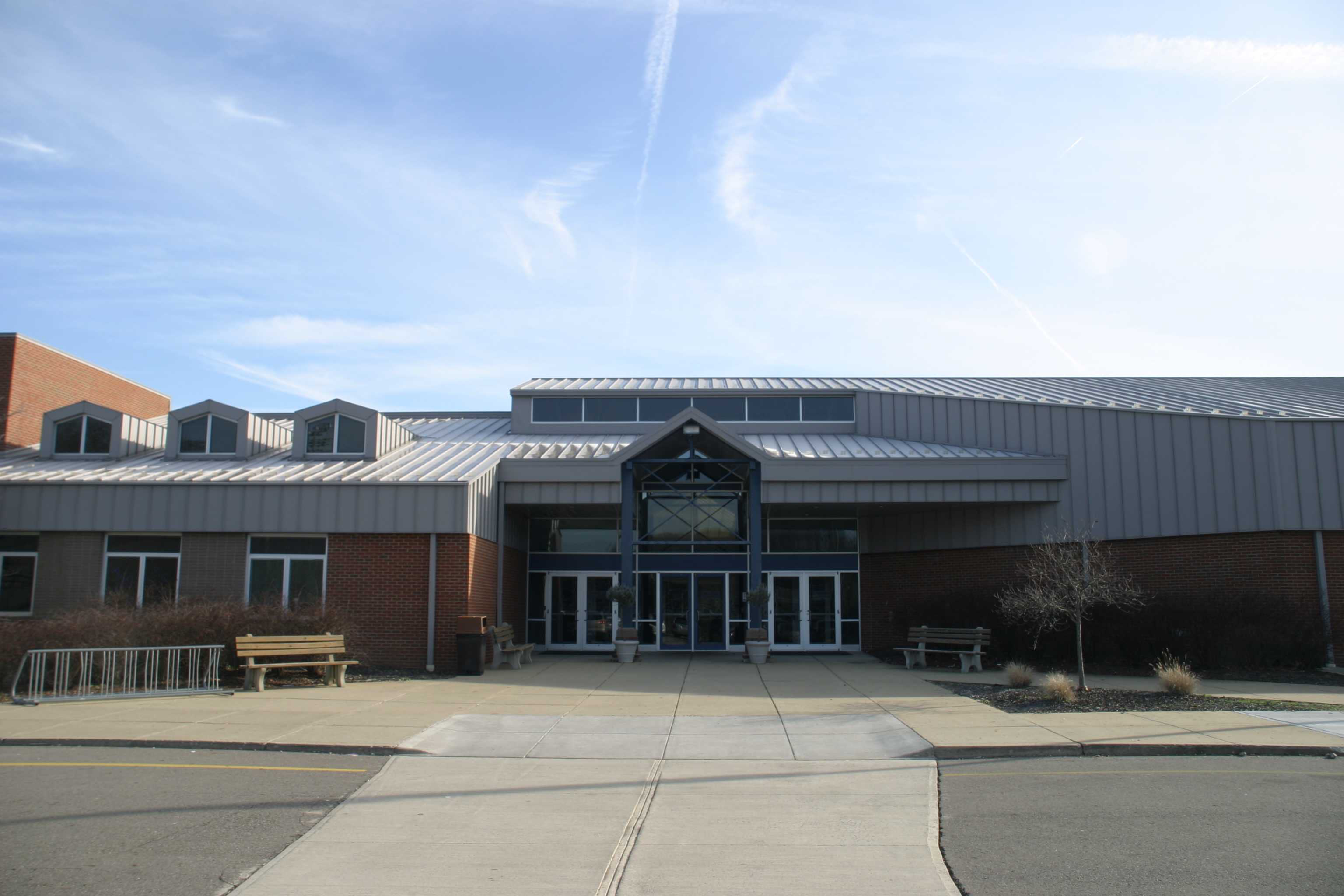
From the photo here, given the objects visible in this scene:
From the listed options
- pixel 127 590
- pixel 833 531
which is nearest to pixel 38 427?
pixel 127 590

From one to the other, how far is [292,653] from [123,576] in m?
6.35

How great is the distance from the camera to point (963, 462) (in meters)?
22.2

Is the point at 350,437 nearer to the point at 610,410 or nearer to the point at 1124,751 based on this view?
the point at 610,410

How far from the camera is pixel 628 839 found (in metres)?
7.65

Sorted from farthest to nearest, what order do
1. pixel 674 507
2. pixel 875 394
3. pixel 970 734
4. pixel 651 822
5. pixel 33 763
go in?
pixel 875 394
pixel 674 507
pixel 970 734
pixel 33 763
pixel 651 822

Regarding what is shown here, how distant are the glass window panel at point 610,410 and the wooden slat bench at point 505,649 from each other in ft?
31.5

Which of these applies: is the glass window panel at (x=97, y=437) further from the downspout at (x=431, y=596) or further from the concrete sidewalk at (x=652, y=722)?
the concrete sidewalk at (x=652, y=722)

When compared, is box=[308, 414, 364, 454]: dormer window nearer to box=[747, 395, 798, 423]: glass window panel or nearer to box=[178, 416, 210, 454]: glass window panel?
box=[178, 416, 210, 454]: glass window panel

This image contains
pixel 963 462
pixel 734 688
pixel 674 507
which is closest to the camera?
pixel 734 688

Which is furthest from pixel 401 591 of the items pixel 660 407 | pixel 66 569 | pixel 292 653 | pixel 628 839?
pixel 628 839

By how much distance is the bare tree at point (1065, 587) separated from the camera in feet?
52.5

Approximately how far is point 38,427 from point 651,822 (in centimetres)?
2512

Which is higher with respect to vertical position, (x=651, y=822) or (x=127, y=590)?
(x=127, y=590)

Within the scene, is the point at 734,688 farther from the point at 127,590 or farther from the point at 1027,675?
the point at 127,590
